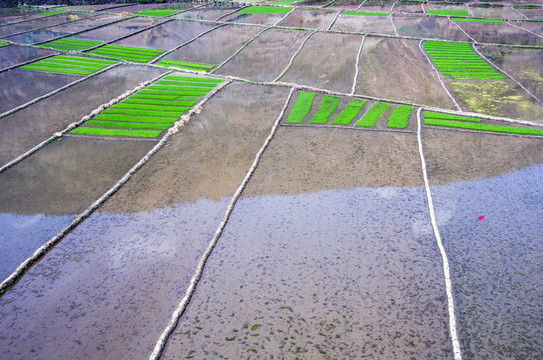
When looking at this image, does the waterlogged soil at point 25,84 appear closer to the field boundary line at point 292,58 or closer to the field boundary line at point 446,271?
the field boundary line at point 292,58

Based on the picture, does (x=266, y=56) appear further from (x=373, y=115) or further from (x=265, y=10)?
(x=265, y=10)

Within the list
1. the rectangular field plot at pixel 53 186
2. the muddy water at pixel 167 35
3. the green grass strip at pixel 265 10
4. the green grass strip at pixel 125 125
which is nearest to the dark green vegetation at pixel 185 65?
the muddy water at pixel 167 35

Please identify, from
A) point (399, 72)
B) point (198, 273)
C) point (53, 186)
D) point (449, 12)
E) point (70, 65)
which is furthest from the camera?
point (449, 12)

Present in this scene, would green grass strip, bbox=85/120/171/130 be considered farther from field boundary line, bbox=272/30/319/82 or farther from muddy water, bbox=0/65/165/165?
field boundary line, bbox=272/30/319/82

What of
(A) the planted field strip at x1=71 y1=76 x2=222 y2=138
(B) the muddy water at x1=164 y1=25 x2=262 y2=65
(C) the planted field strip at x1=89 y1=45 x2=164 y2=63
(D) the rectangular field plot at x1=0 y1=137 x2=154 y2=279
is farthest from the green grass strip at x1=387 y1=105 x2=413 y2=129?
(C) the planted field strip at x1=89 y1=45 x2=164 y2=63

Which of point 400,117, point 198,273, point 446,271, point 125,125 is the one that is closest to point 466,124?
point 400,117

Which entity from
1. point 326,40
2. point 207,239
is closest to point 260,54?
point 326,40

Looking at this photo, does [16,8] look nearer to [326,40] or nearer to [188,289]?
[326,40]
